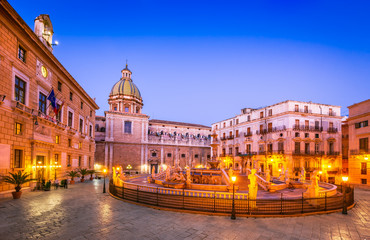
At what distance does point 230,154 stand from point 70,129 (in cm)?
3410

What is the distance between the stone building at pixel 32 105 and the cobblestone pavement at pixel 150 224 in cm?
461

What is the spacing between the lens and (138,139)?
154 ft

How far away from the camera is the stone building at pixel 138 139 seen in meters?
44.4

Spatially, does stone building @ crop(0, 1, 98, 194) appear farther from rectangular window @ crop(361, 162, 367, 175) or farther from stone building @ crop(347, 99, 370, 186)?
rectangular window @ crop(361, 162, 367, 175)

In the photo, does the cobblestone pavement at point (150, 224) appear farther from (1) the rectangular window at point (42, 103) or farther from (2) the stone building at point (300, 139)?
(2) the stone building at point (300, 139)

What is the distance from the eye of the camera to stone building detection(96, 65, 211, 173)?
44.4m

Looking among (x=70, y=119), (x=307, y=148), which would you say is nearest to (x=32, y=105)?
(x=70, y=119)

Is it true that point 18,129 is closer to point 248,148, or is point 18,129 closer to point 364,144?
point 364,144

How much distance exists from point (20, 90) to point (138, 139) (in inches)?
1269

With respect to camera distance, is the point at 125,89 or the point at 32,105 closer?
the point at 32,105

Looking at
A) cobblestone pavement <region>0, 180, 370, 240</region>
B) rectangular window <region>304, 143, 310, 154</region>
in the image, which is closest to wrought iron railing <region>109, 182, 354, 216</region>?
cobblestone pavement <region>0, 180, 370, 240</region>

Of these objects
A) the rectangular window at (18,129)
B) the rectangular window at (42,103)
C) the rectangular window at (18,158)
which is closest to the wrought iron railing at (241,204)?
the rectangular window at (18,158)

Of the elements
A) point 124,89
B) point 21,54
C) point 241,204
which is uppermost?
point 124,89

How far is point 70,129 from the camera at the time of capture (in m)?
24.5
